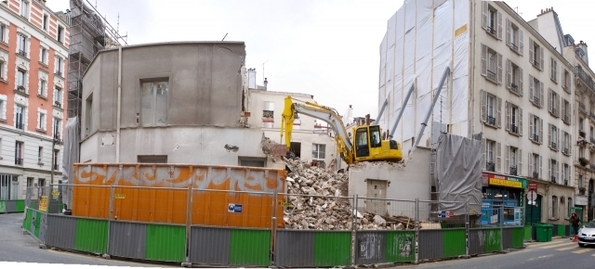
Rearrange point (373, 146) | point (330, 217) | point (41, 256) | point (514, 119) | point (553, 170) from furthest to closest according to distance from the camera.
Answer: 1. point (553, 170)
2. point (514, 119)
3. point (373, 146)
4. point (330, 217)
5. point (41, 256)

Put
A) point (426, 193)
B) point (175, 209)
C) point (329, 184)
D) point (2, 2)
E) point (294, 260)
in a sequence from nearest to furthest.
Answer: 1. point (294, 260)
2. point (175, 209)
3. point (329, 184)
4. point (426, 193)
5. point (2, 2)

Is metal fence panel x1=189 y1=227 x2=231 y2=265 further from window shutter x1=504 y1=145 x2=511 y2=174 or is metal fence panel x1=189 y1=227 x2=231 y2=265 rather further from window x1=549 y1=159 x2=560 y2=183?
window x1=549 y1=159 x2=560 y2=183

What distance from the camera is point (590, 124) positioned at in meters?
45.6

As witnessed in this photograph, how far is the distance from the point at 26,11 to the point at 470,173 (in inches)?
1162

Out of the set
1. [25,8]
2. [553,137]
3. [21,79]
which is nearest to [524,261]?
[553,137]

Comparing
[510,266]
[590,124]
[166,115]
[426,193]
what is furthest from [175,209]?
[590,124]

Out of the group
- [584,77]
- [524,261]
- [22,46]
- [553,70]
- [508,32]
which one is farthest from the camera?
[584,77]

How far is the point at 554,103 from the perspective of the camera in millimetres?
36562

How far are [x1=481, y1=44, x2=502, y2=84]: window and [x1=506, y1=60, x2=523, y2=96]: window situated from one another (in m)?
1.21

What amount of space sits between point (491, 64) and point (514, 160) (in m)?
6.27

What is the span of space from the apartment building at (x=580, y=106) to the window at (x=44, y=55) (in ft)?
124

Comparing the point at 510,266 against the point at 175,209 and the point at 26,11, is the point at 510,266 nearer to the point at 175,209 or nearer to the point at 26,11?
the point at 175,209

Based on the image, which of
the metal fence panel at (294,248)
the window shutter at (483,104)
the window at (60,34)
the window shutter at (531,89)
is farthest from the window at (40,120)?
the window shutter at (531,89)

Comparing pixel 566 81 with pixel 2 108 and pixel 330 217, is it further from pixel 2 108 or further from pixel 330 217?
pixel 2 108
